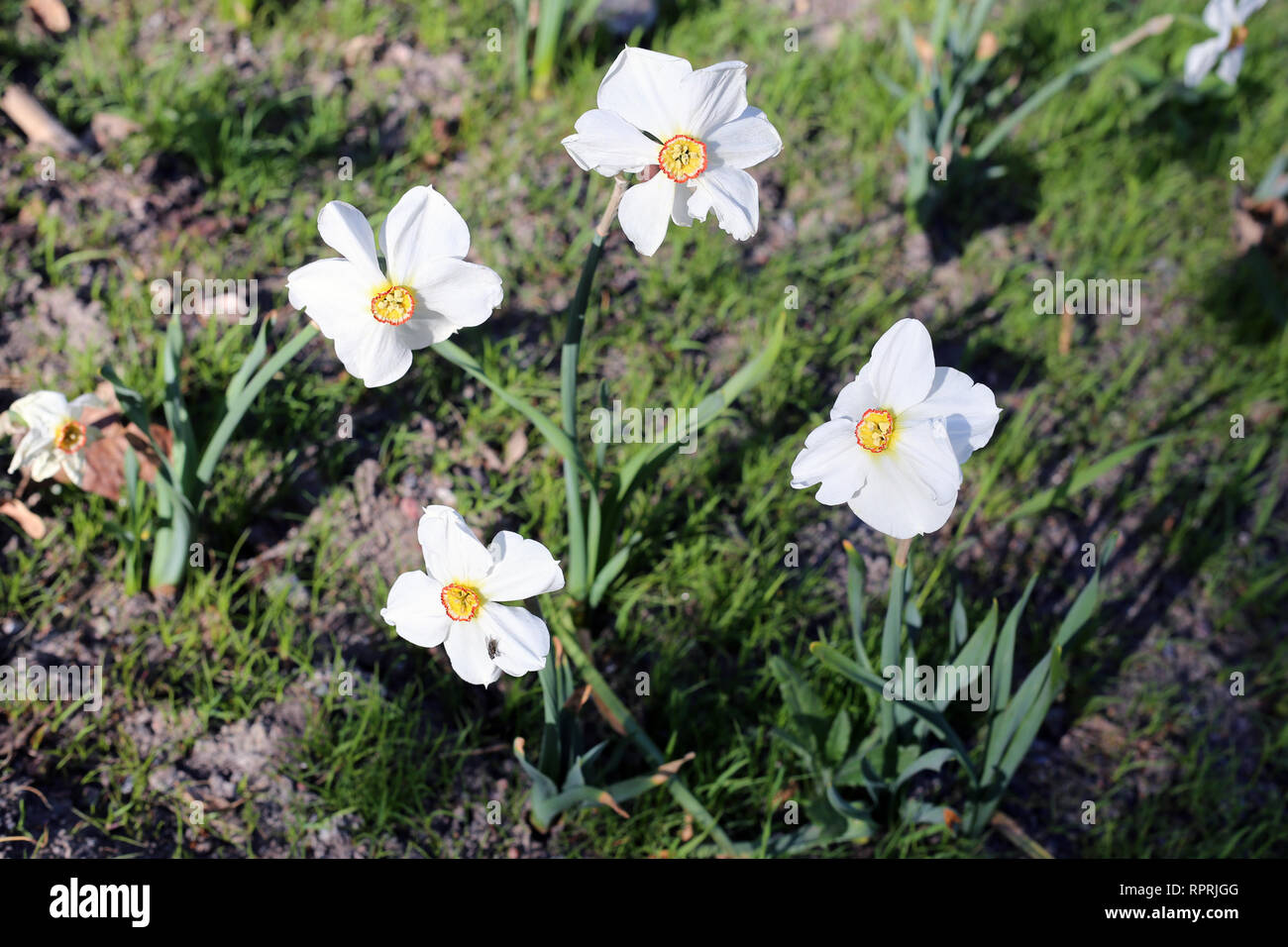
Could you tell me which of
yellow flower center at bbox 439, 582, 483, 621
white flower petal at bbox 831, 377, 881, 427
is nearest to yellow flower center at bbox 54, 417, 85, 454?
yellow flower center at bbox 439, 582, 483, 621

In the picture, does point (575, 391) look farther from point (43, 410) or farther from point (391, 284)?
point (43, 410)

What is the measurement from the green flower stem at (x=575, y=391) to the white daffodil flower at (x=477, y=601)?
16.6 inches

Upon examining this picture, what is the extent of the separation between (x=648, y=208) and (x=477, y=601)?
68cm

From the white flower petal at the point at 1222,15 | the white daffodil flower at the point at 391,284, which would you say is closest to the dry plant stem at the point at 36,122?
the white daffodil flower at the point at 391,284

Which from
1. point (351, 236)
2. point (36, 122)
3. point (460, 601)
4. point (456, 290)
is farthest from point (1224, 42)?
point (36, 122)

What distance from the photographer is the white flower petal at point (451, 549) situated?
5.18 feet

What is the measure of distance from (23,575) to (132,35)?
1.78 metres

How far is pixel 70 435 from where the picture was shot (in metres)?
2.06

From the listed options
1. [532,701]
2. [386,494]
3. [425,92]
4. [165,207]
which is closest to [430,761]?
[532,701]

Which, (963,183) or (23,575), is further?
(963,183)

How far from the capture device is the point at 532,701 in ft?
7.29

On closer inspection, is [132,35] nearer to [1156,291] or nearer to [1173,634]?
[1156,291]

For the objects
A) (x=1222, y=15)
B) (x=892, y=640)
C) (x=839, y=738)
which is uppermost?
(x=1222, y=15)

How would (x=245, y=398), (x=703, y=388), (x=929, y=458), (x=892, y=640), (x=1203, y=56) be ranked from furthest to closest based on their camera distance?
(x=1203, y=56) → (x=703, y=388) → (x=245, y=398) → (x=892, y=640) → (x=929, y=458)
